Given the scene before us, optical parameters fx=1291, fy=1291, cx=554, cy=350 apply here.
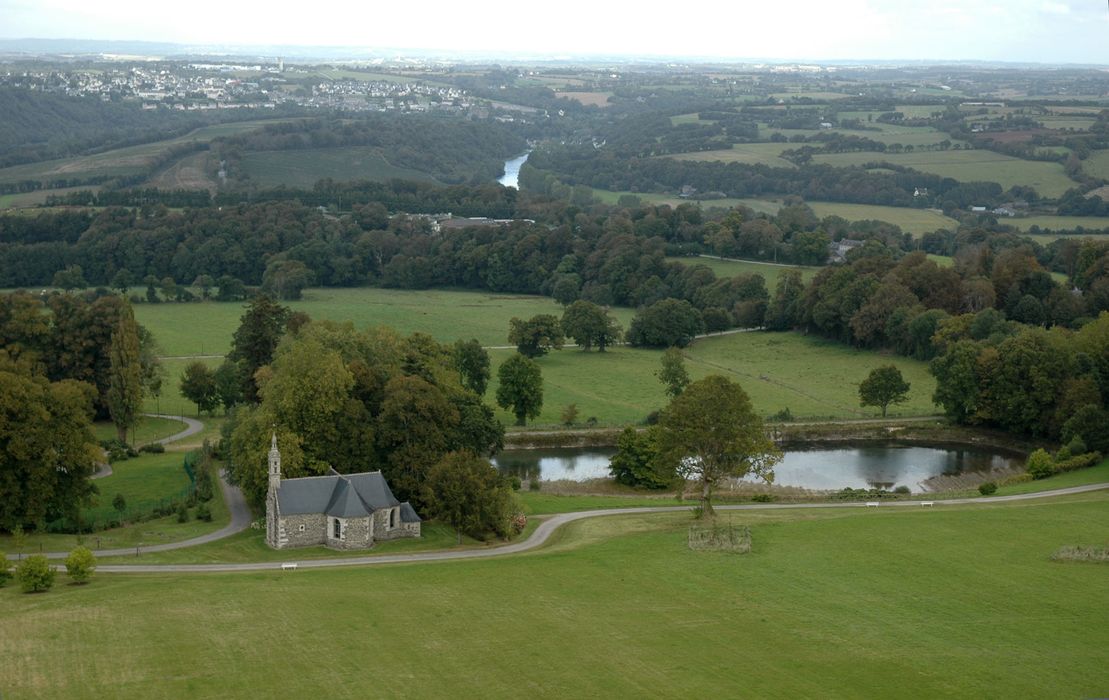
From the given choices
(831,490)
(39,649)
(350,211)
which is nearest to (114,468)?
(39,649)

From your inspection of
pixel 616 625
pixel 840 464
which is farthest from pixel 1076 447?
pixel 616 625

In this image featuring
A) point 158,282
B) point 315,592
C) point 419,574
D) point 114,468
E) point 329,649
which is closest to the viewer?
point 329,649

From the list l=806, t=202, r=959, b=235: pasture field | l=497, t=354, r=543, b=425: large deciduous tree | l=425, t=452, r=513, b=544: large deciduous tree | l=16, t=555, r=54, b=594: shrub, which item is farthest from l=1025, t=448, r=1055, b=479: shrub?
l=806, t=202, r=959, b=235: pasture field

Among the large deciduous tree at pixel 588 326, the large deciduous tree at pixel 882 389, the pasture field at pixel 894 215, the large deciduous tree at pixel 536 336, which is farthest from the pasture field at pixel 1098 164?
the large deciduous tree at pixel 882 389

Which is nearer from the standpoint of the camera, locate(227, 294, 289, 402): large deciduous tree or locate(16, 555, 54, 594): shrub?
locate(16, 555, 54, 594): shrub

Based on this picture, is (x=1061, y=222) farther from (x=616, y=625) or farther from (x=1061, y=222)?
(x=616, y=625)

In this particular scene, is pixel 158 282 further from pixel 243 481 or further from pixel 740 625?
pixel 740 625

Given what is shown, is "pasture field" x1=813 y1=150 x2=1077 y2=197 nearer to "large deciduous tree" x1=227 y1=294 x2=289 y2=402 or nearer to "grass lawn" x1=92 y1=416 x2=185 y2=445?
"large deciduous tree" x1=227 y1=294 x2=289 y2=402
